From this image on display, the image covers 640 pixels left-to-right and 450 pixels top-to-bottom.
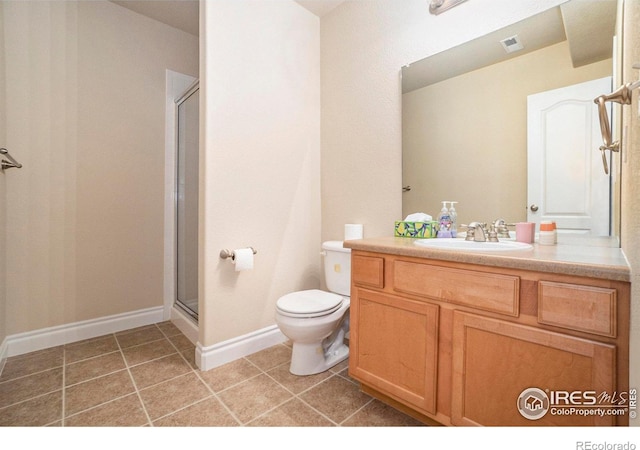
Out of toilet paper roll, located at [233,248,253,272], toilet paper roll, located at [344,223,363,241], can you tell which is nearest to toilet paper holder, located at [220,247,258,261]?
toilet paper roll, located at [233,248,253,272]

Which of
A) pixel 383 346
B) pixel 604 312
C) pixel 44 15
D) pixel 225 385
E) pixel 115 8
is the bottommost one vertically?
pixel 225 385

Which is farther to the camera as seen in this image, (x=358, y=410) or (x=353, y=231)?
(x=353, y=231)

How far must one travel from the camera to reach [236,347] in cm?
199

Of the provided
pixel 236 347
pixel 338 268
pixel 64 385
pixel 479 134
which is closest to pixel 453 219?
pixel 479 134

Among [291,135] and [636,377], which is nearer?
[636,377]

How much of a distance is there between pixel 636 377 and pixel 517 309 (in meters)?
0.31

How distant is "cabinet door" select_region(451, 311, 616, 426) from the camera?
0.87 metres


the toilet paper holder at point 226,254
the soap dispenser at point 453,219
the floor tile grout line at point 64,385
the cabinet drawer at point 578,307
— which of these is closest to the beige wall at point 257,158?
the toilet paper holder at point 226,254

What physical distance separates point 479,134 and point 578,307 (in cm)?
110

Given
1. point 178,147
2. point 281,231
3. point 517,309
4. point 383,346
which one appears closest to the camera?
point 517,309

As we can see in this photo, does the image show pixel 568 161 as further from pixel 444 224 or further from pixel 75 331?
pixel 75 331

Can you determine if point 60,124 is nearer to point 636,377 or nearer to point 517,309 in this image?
point 517,309

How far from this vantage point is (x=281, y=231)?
7.46ft
